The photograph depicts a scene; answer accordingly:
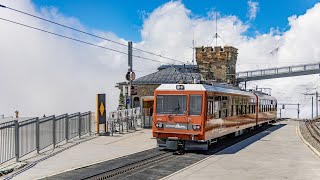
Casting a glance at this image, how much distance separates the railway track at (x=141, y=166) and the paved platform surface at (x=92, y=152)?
556mm

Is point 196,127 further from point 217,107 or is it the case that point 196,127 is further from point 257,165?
point 257,165

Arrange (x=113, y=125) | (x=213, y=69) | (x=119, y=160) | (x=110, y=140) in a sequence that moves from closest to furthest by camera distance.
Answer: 1. (x=119, y=160)
2. (x=110, y=140)
3. (x=113, y=125)
4. (x=213, y=69)

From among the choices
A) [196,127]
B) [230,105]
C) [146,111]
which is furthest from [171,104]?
[146,111]

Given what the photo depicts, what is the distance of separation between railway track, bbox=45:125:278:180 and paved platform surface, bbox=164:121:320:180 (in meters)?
0.53

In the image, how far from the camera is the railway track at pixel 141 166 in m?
11.8

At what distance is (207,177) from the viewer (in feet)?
39.1

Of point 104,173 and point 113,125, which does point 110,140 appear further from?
point 104,173

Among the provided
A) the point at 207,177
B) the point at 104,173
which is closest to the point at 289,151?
the point at 207,177

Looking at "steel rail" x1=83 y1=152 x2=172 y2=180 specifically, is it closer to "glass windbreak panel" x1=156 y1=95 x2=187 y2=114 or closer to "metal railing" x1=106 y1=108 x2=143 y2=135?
"glass windbreak panel" x1=156 y1=95 x2=187 y2=114

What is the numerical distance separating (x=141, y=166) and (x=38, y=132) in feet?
15.4

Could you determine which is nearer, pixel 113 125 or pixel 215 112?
pixel 215 112

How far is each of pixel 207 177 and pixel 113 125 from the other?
41.3 feet

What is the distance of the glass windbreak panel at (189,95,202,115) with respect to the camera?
16875 millimetres

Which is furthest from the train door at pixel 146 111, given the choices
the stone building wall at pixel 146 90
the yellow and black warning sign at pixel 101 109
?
the stone building wall at pixel 146 90
